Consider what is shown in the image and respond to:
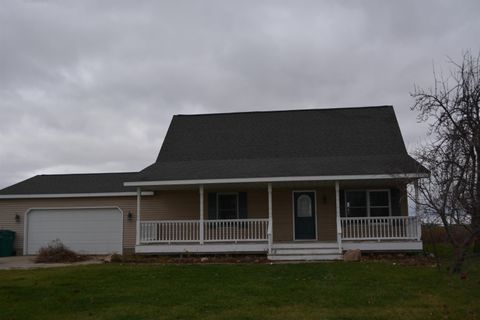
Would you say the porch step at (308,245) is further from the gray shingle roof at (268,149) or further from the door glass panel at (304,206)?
the gray shingle roof at (268,149)

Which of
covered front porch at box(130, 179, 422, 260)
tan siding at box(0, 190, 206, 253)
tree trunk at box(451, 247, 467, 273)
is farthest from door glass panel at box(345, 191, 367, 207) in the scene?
tree trunk at box(451, 247, 467, 273)

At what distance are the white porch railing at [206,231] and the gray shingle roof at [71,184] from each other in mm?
2840

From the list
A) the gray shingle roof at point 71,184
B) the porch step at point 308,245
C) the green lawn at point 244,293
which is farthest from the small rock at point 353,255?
→ the gray shingle roof at point 71,184

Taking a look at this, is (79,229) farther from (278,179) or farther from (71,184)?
(278,179)

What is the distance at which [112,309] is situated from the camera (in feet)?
30.7

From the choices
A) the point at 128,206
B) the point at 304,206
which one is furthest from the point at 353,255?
the point at 128,206

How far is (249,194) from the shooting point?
19719 mm

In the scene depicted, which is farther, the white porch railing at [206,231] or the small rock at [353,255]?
the white porch railing at [206,231]

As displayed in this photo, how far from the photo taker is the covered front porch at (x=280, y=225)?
17016mm

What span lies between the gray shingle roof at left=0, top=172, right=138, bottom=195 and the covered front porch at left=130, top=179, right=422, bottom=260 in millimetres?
2301

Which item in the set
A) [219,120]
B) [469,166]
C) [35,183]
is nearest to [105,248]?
[35,183]

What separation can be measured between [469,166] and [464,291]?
8.93ft

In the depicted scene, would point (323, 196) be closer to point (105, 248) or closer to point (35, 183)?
point (105, 248)

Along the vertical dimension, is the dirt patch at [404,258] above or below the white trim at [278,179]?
below
